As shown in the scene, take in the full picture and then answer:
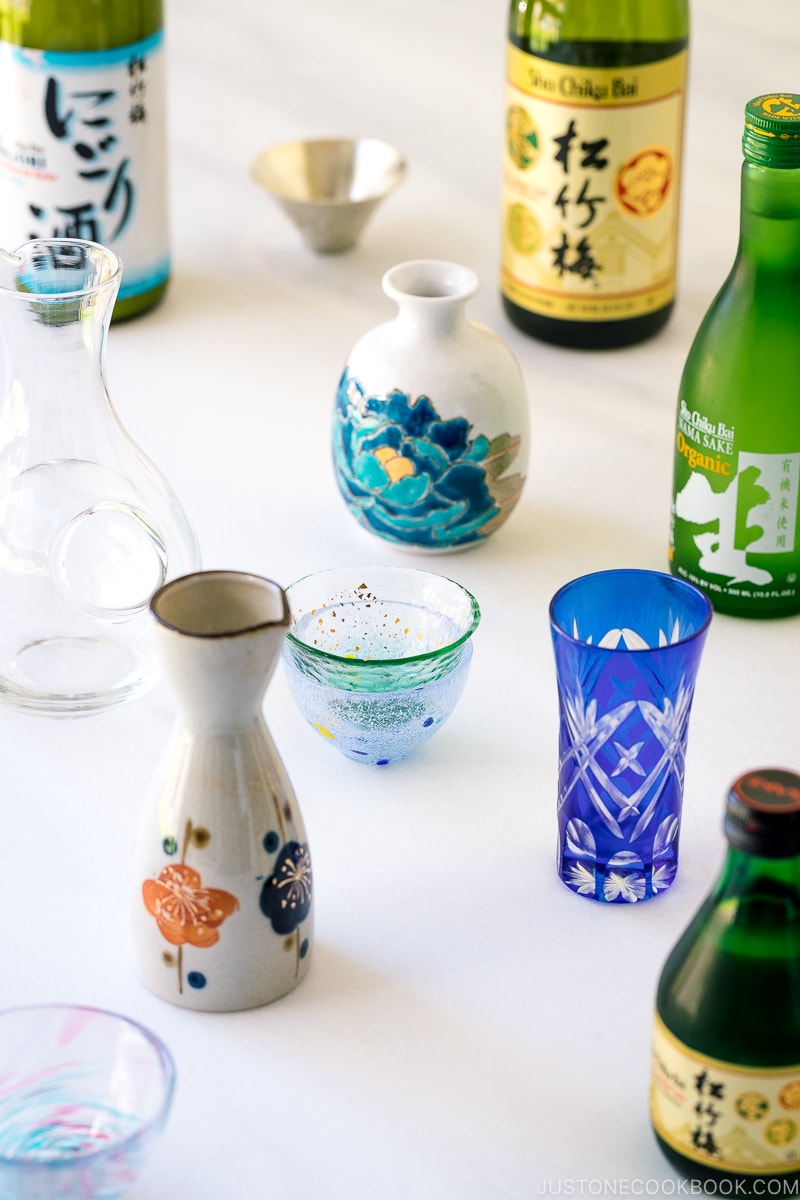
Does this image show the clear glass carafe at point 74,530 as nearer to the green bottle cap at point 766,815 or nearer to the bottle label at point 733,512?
the bottle label at point 733,512

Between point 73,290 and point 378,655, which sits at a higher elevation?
point 73,290

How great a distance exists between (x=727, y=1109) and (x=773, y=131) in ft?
1.40

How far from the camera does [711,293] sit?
123 cm

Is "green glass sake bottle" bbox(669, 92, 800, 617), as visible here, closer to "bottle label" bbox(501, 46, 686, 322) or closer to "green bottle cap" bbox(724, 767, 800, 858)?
"bottle label" bbox(501, 46, 686, 322)

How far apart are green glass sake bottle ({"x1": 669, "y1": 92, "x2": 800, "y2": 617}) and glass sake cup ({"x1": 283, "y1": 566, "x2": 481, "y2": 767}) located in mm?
154

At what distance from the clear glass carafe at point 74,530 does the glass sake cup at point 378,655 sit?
0.09m

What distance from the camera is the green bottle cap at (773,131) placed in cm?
75

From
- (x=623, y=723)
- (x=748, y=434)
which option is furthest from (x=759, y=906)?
(x=748, y=434)

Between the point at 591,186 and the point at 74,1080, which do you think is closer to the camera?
the point at 74,1080

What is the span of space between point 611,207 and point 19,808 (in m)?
0.54

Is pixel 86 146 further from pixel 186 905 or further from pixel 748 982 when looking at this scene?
pixel 748 982

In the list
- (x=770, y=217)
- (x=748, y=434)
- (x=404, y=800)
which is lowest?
(x=404, y=800)

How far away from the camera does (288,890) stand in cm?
62

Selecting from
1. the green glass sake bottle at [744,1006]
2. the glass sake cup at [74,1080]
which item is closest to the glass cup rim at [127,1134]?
the glass sake cup at [74,1080]
